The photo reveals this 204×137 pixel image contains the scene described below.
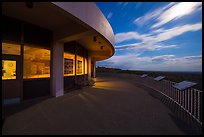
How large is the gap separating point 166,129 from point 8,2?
20.7 ft

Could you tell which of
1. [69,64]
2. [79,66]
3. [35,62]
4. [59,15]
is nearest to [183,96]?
[59,15]

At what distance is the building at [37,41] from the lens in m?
4.64

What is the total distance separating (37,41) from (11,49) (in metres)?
1.24

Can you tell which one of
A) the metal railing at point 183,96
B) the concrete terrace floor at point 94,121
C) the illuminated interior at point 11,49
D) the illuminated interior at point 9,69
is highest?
the illuminated interior at point 11,49

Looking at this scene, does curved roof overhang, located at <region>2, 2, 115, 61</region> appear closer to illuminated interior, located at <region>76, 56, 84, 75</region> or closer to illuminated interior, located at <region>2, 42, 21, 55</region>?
illuminated interior, located at <region>2, 42, 21, 55</region>

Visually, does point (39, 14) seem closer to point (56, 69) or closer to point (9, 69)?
point (9, 69)

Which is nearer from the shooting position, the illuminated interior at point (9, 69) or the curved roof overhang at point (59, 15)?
the curved roof overhang at point (59, 15)

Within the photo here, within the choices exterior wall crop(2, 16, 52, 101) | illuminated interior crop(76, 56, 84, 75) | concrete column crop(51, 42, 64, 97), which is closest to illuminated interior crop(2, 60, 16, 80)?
exterior wall crop(2, 16, 52, 101)

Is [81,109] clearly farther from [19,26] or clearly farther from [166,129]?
[19,26]

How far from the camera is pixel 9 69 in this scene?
530 centimetres

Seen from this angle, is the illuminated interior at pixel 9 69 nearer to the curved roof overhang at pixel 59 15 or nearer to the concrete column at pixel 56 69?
the concrete column at pixel 56 69

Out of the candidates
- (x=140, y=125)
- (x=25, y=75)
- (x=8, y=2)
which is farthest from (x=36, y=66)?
(x=140, y=125)

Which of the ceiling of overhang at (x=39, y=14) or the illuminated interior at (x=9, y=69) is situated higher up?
the ceiling of overhang at (x=39, y=14)

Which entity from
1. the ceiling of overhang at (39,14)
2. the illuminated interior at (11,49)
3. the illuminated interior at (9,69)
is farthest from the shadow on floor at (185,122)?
the illuminated interior at (11,49)
